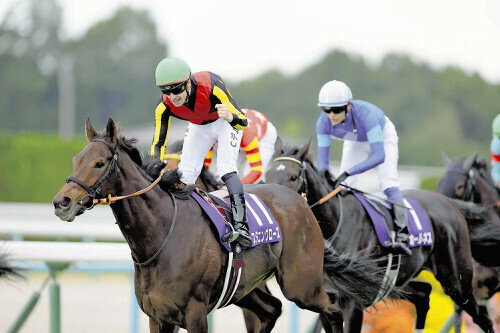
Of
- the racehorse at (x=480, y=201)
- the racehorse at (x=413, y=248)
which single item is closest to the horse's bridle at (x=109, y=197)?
the racehorse at (x=413, y=248)

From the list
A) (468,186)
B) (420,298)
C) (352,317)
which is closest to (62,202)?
(352,317)

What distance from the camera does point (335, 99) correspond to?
537 centimetres

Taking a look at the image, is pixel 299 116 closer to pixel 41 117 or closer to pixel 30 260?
pixel 41 117

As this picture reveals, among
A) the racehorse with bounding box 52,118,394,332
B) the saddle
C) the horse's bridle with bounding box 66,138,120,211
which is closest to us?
the horse's bridle with bounding box 66,138,120,211

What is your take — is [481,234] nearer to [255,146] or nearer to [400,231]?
[400,231]

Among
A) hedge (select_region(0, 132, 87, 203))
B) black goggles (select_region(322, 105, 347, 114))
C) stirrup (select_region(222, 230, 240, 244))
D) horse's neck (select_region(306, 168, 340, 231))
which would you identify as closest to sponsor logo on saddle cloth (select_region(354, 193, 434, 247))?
horse's neck (select_region(306, 168, 340, 231))

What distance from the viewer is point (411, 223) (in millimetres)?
5594

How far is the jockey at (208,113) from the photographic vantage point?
4.05 m

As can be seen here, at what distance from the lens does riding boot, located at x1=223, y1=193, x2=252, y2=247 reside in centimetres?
416

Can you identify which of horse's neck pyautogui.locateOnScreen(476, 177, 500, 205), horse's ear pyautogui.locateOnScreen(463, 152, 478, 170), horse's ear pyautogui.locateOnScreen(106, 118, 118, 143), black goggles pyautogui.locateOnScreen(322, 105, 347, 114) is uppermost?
horse's ear pyautogui.locateOnScreen(106, 118, 118, 143)

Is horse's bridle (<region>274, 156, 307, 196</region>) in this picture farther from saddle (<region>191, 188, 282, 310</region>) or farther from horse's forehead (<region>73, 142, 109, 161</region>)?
horse's forehead (<region>73, 142, 109, 161</region>)

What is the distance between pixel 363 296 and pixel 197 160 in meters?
1.41

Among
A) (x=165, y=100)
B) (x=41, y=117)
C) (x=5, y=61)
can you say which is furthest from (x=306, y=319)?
(x=5, y=61)

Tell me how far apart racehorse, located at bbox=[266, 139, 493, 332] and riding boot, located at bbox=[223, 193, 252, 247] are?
0.99 metres
